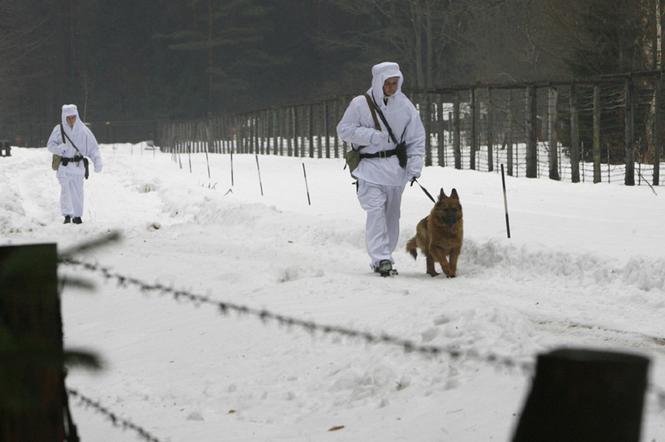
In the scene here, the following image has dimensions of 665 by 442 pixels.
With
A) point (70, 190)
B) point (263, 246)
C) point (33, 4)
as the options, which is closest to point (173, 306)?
point (263, 246)

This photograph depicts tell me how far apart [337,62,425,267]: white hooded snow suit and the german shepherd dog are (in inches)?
17.8

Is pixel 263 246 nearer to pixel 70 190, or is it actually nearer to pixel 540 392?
pixel 70 190

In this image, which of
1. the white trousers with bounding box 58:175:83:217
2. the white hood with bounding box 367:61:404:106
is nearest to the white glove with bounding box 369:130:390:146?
the white hood with bounding box 367:61:404:106

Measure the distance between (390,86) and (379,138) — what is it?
51 cm

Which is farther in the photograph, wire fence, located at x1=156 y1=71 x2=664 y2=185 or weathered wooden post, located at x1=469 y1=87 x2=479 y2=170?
weathered wooden post, located at x1=469 y1=87 x2=479 y2=170

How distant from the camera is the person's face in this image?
10788mm

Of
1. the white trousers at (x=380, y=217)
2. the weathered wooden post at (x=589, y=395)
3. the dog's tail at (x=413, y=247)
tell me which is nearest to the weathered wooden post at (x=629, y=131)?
the dog's tail at (x=413, y=247)

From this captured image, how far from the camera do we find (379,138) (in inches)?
428

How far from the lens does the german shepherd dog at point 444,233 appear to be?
10.4 meters

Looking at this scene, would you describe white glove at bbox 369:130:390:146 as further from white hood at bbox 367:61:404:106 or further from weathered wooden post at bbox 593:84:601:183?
weathered wooden post at bbox 593:84:601:183

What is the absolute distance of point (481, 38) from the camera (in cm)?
5200

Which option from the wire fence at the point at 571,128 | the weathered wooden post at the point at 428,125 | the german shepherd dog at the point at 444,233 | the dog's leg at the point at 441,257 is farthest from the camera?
the weathered wooden post at the point at 428,125

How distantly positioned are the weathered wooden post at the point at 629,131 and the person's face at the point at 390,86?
10.4 meters

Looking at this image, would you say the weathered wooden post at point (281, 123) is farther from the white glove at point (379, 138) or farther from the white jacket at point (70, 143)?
the white glove at point (379, 138)
